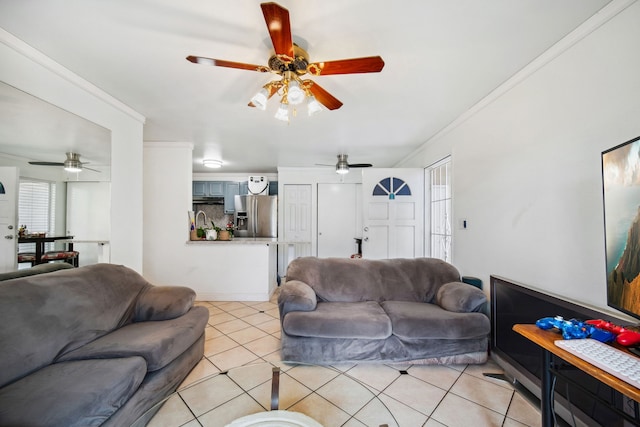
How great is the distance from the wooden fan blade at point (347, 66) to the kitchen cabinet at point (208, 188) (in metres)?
4.87

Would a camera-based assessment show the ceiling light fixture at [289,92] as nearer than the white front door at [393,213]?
Yes

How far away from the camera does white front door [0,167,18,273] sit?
156 cm

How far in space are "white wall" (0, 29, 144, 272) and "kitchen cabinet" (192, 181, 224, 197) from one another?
3096 millimetres

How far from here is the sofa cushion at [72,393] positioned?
101 cm

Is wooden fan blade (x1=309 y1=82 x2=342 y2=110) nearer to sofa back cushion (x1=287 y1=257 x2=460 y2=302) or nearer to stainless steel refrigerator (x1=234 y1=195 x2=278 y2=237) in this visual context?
sofa back cushion (x1=287 y1=257 x2=460 y2=302)

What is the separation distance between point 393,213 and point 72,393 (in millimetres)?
3680

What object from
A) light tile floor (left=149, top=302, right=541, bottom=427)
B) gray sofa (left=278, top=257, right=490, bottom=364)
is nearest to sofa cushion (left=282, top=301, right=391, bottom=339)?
gray sofa (left=278, top=257, right=490, bottom=364)

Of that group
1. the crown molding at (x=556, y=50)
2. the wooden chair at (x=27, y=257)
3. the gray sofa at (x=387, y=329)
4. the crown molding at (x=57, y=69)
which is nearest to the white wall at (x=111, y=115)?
the crown molding at (x=57, y=69)

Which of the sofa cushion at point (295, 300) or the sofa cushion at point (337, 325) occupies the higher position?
the sofa cushion at point (295, 300)

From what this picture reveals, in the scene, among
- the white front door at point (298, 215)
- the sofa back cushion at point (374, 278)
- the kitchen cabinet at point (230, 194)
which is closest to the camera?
the sofa back cushion at point (374, 278)

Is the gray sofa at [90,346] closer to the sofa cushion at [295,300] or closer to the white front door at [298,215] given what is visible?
the sofa cushion at [295,300]

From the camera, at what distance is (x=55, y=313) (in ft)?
4.92

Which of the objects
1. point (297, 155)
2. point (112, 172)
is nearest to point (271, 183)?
point (297, 155)

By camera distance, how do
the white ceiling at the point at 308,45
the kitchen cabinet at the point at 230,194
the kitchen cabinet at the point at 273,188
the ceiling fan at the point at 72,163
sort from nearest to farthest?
the white ceiling at the point at 308,45 → the ceiling fan at the point at 72,163 → the kitchen cabinet at the point at 230,194 → the kitchen cabinet at the point at 273,188
